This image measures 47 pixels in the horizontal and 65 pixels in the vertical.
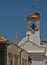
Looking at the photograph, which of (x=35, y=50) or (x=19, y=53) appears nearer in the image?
(x=19, y=53)

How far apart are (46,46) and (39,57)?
3.97 meters

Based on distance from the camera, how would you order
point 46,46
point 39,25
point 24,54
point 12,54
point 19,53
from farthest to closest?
point 46,46 < point 39,25 < point 24,54 < point 19,53 < point 12,54

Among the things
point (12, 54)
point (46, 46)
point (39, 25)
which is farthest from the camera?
point (46, 46)

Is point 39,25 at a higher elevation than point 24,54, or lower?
higher

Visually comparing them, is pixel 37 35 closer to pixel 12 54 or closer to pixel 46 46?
pixel 46 46

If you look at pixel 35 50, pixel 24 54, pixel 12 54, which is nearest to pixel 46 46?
pixel 35 50

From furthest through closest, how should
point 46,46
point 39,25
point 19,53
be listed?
point 46,46
point 39,25
point 19,53

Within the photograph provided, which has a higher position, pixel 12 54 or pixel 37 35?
pixel 37 35

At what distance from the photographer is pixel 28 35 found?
63.1 meters

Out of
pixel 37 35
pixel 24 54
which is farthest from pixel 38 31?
pixel 24 54

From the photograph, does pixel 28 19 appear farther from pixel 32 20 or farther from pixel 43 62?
pixel 43 62

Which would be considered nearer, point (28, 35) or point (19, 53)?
point (19, 53)

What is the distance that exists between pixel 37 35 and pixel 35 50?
2290mm

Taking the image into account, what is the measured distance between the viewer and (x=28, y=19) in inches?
2445
